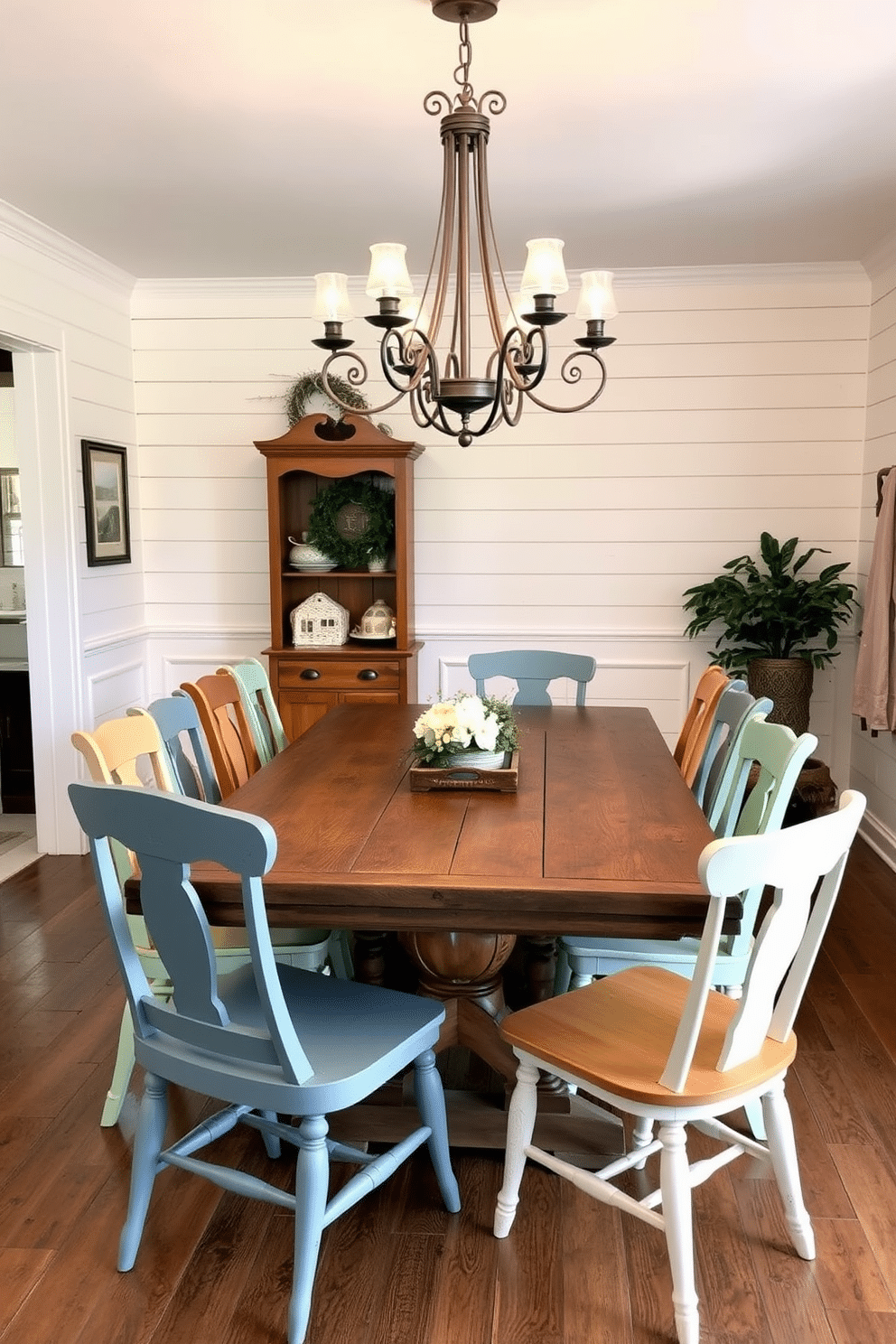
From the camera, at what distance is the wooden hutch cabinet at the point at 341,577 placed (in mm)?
5039

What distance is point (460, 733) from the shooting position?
107 inches

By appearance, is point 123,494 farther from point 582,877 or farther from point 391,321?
point 582,877

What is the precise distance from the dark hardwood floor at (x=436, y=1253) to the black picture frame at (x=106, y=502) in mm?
2651

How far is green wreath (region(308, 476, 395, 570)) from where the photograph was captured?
5164 millimetres

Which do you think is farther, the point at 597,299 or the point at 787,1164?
the point at 597,299

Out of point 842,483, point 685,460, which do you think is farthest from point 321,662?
Result: point 842,483

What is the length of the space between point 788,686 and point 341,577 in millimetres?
2118

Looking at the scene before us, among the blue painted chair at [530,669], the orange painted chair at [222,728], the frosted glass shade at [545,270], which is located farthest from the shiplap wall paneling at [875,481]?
the orange painted chair at [222,728]

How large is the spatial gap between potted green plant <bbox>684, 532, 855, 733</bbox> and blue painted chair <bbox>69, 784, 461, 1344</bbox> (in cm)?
312

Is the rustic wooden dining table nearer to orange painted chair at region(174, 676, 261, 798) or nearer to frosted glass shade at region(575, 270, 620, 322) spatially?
orange painted chair at region(174, 676, 261, 798)

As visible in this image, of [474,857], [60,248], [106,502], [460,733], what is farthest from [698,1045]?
[60,248]

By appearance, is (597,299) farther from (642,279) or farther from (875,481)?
(875,481)

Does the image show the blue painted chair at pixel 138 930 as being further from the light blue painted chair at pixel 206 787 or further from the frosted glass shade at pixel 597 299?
the frosted glass shade at pixel 597 299

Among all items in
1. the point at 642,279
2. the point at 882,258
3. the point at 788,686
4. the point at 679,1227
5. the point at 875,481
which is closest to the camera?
the point at 679,1227
